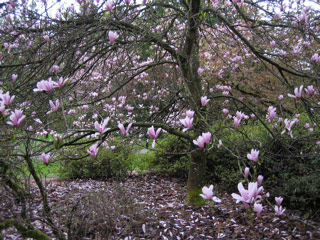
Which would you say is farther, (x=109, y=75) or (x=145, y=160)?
(x=145, y=160)

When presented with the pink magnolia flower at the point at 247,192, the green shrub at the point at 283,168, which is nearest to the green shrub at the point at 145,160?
the green shrub at the point at 283,168

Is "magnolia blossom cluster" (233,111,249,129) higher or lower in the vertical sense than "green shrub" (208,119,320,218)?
higher

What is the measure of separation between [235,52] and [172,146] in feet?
9.22

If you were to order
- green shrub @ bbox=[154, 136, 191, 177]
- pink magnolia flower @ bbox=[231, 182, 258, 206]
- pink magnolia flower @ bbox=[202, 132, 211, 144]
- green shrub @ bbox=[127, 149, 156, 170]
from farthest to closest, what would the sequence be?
green shrub @ bbox=[127, 149, 156, 170], green shrub @ bbox=[154, 136, 191, 177], pink magnolia flower @ bbox=[202, 132, 211, 144], pink magnolia flower @ bbox=[231, 182, 258, 206]

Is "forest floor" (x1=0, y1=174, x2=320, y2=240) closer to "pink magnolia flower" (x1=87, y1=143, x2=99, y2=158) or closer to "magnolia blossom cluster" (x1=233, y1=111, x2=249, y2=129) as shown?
"pink magnolia flower" (x1=87, y1=143, x2=99, y2=158)

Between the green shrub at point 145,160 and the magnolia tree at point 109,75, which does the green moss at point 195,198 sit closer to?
the magnolia tree at point 109,75

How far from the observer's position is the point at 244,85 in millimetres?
7766

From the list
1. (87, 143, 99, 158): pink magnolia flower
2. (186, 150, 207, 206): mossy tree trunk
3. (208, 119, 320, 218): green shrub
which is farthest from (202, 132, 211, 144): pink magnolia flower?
(186, 150, 207, 206): mossy tree trunk

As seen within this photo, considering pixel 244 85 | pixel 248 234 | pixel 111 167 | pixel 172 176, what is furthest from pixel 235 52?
pixel 248 234

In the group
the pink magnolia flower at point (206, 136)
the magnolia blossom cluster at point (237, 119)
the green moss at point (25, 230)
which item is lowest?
the green moss at point (25, 230)

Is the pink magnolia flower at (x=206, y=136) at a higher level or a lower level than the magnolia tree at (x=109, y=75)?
lower

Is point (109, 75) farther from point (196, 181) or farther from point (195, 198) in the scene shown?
point (195, 198)

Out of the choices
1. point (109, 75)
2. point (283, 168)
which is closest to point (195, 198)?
point (283, 168)

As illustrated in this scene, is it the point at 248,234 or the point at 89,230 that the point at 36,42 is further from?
the point at 248,234
